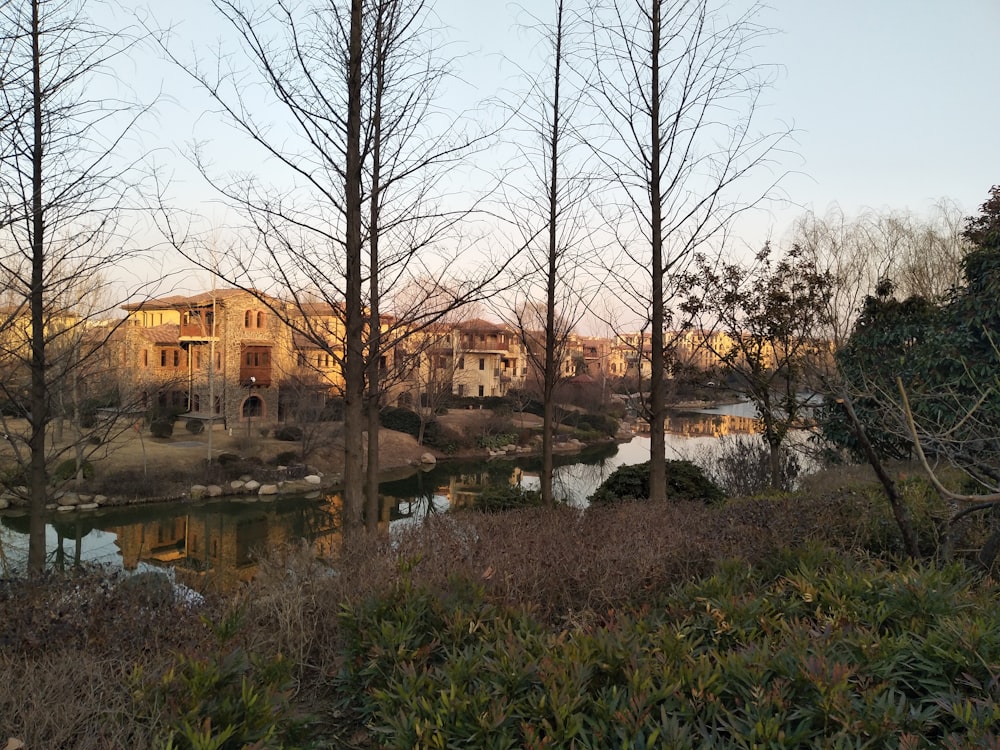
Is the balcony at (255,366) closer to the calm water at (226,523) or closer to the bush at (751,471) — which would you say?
the calm water at (226,523)

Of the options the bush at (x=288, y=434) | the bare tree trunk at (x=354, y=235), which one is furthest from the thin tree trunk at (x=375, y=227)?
the bush at (x=288, y=434)

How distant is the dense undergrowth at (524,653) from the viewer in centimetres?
238

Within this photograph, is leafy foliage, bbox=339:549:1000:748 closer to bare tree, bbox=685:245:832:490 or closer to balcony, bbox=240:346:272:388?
bare tree, bbox=685:245:832:490

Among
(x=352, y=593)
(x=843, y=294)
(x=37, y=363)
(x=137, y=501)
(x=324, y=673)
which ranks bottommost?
(x=137, y=501)

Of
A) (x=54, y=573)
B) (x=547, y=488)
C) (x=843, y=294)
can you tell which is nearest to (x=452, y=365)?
(x=843, y=294)

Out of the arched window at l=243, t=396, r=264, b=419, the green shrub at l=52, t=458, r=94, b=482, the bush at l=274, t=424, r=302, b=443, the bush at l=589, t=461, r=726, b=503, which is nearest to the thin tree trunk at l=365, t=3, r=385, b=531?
the bush at l=589, t=461, r=726, b=503

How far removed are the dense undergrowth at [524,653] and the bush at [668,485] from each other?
19.3 feet

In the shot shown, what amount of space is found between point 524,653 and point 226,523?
17.5 m

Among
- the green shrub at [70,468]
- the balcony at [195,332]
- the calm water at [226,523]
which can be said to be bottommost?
the calm water at [226,523]

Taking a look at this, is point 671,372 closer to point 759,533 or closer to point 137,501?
point 759,533

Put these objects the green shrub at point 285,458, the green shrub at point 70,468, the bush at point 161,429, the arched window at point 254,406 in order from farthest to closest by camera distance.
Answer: the arched window at point 254,406 → the bush at point 161,429 → the green shrub at point 285,458 → the green shrub at point 70,468

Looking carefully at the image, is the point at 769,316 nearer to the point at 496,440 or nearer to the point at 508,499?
the point at 508,499

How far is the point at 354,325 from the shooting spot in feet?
17.6

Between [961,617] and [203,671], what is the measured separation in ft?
10.9
